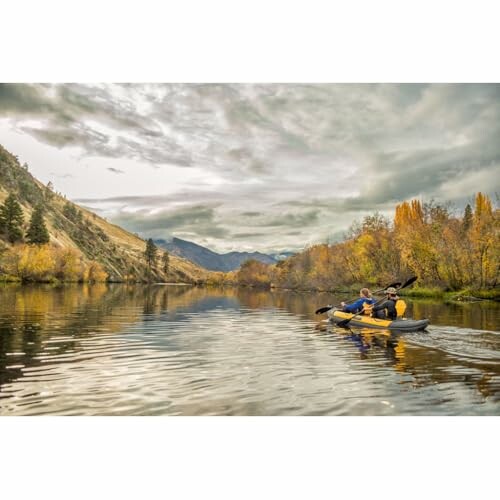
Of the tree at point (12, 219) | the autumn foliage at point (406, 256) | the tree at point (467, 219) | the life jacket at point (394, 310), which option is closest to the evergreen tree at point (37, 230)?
the tree at point (12, 219)

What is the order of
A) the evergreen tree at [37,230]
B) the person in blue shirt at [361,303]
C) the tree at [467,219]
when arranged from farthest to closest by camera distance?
the evergreen tree at [37,230] < the tree at [467,219] < the person in blue shirt at [361,303]

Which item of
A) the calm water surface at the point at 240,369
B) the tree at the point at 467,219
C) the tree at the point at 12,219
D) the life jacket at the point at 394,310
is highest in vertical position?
the tree at the point at 12,219

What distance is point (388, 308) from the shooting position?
13898mm

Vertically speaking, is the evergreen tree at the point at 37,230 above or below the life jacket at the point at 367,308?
above

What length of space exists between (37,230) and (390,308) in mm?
32839

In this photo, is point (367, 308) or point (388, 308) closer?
point (388, 308)

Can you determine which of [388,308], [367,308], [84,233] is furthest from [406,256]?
[84,233]

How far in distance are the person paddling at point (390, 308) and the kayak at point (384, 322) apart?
0.64 ft

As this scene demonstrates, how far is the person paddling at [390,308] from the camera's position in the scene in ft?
45.1

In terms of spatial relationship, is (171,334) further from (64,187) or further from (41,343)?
(64,187)

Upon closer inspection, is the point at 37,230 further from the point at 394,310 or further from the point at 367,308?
the point at 394,310

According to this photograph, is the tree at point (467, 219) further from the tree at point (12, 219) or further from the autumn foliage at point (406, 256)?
the tree at point (12, 219)

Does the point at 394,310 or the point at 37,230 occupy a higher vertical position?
the point at 37,230

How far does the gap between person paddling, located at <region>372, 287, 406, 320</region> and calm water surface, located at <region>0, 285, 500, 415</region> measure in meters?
0.61
